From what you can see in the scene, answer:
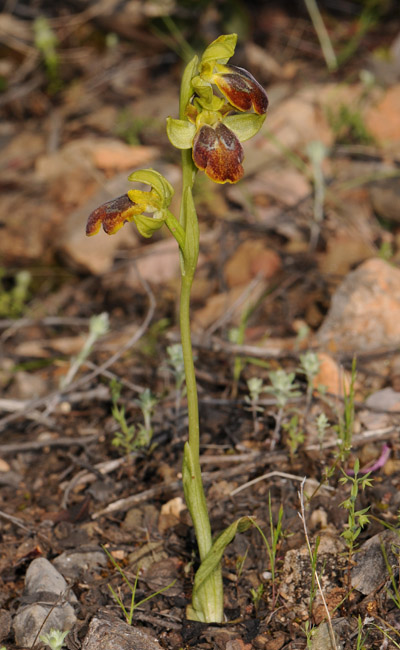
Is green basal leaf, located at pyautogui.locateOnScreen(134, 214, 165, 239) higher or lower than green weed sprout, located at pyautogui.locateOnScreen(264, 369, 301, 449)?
higher

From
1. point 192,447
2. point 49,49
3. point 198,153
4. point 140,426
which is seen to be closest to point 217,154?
point 198,153

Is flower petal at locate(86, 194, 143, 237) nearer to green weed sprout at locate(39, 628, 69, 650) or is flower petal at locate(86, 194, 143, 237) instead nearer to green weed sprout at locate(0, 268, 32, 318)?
green weed sprout at locate(39, 628, 69, 650)

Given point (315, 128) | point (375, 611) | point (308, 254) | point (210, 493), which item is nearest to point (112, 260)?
point (308, 254)

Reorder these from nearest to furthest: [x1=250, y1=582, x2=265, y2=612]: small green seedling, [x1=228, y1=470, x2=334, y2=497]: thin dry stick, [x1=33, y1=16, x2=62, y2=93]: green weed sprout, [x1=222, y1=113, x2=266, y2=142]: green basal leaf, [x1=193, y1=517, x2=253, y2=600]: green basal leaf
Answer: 1. [x1=222, y1=113, x2=266, y2=142]: green basal leaf
2. [x1=193, y1=517, x2=253, y2=600]: green basal leaf
3. [x1=250, y1=582, x2=265, y2=612]: small green seedling
4. [x1=228, y1=470, x2=334, y2=497]: thin dry stick
5. [x1=33, y1=16, x2=62, y2=93]: green weed sprout

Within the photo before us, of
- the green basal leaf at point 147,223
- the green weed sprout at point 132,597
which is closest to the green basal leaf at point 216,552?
the green weed sprout at point 132,597

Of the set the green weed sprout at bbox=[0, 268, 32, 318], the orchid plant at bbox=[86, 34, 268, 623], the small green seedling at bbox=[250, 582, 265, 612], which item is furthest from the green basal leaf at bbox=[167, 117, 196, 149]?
the green weed sprout at bbox=[0, 268, 32, 318]

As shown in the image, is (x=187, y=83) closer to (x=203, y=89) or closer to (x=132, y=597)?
(x=203, y=89)

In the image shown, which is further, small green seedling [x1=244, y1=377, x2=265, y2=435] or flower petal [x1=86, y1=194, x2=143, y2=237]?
small green seedling [x1=244, y1=377, x2=265, y2=435]

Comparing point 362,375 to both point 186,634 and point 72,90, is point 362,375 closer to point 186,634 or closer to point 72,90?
point 186,634
